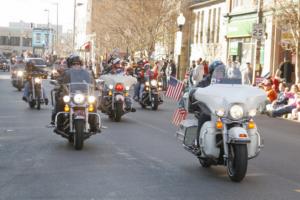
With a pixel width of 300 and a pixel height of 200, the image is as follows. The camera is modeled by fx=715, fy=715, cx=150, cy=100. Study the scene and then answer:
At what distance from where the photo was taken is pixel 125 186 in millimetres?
9047

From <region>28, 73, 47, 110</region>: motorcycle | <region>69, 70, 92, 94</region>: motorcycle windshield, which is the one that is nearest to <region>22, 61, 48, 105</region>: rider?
<region>28, 73, 47, 110</region>: motorcycle

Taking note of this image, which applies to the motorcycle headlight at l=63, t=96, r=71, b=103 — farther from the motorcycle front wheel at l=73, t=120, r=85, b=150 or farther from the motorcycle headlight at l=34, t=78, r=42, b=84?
the motorcycle headlight at l=34, t=78, r=42, b=84

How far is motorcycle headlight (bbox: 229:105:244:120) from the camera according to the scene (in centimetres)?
961

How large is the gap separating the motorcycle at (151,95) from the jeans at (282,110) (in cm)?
393

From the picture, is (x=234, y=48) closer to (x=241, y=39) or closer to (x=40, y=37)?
(x=241, y=39)

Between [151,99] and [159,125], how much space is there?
20.0ft

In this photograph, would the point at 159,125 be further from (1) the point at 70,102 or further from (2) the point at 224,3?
(2) the point at 224,3

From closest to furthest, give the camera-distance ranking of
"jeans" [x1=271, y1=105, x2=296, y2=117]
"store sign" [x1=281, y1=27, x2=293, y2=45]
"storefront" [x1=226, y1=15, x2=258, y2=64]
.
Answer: "jeans" [x1=271, y1=105, x2=296, y2=117], "store sign" [x1=281, y1=27, x2=293, y2=45], "storefront" [x1=226, y1=15, x2=258, y2=64]

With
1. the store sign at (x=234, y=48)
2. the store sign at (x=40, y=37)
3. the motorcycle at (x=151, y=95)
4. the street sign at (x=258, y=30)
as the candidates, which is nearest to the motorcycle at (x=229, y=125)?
the motorcycle at (x=151, y=95)

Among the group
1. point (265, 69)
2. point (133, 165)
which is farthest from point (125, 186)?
point (265, 69)

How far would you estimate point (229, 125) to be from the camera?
9773mm

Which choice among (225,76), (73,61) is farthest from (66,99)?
(225,76)

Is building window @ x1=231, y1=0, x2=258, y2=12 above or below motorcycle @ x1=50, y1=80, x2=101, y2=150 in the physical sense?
above

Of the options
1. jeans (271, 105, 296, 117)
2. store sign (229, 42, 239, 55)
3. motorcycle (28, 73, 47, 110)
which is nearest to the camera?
motorcycle (28, 73, 47, 110)
